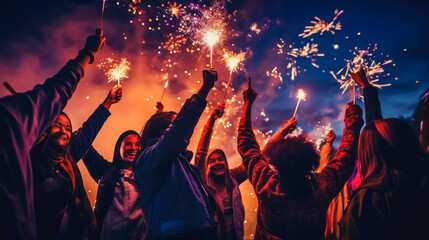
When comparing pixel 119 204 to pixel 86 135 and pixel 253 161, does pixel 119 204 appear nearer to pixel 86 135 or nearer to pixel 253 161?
pixel 86 135

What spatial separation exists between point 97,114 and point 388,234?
13.1 feet

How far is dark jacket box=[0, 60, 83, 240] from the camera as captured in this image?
4.06ft

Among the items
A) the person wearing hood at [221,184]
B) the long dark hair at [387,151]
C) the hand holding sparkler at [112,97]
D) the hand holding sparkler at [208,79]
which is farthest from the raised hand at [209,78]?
the hand holding sparkler at [112,97]

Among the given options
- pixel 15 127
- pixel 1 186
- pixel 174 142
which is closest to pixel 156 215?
pixel 174 142

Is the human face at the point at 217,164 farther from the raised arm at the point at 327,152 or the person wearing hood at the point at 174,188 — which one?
the person wearing hood at the point at 174,188

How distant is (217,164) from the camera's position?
454cm

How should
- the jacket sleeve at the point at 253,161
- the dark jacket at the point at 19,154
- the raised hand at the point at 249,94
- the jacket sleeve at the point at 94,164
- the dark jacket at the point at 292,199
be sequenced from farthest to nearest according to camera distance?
the jacket sleeve at the point at 94,164 < the raised hand at the point at 249,94 < the jacket sleeve at the point at 253,161 < the dark jacket at the point at 292,199 < the dark jacket at the point at 19,154

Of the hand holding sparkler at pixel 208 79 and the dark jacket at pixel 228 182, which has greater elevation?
the hand holding sparkler at pixel 208 79

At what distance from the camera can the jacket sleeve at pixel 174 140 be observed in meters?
1.87

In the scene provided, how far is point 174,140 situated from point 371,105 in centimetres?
308

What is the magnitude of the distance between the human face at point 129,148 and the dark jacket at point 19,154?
224cm

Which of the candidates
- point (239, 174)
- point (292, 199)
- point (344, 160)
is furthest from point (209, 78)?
point (239, 174)

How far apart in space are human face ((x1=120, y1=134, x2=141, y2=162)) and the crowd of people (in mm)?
534

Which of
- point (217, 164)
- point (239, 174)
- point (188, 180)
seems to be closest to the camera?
point (188, 180)
